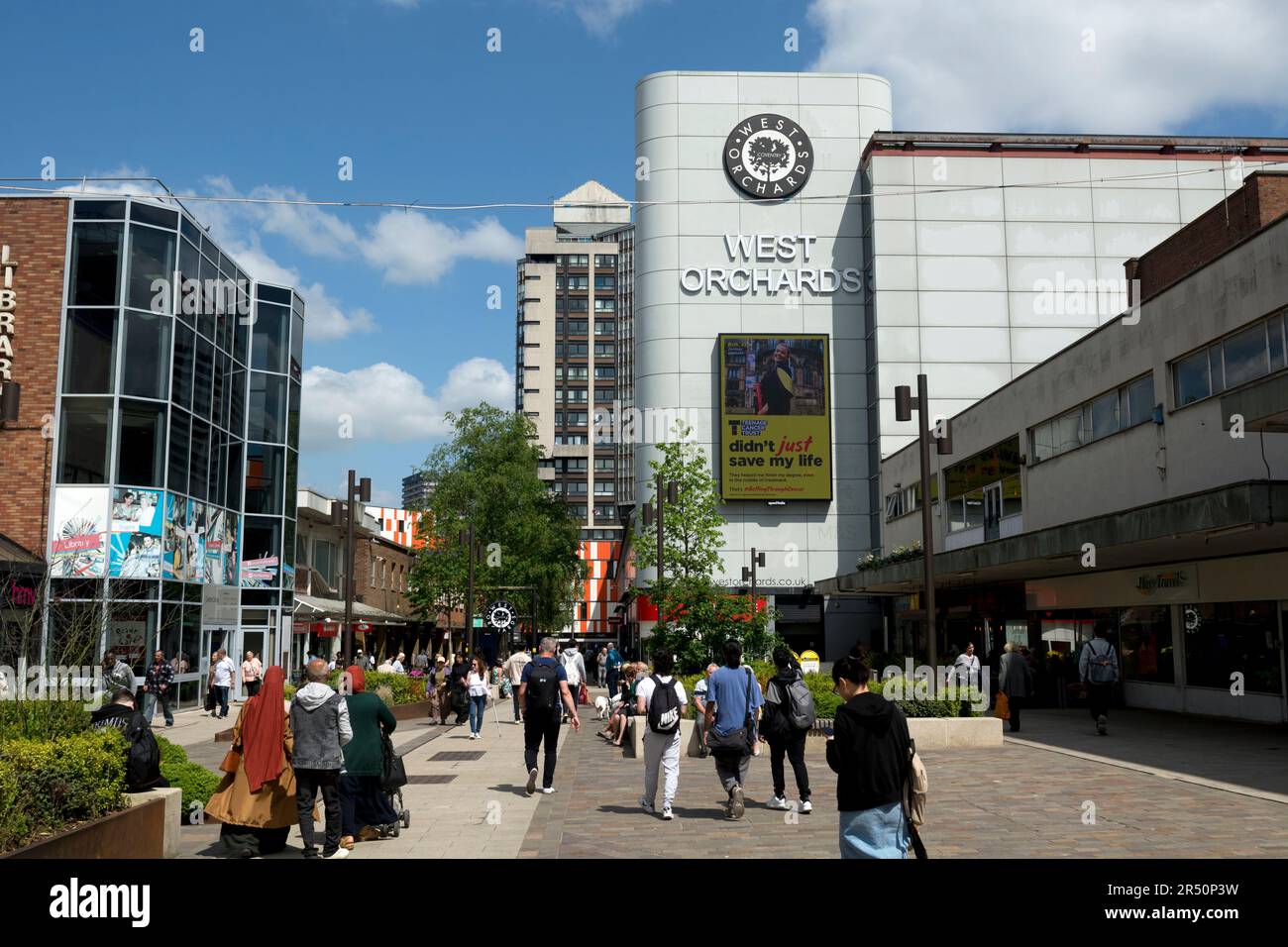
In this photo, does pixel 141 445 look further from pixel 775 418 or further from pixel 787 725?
pixel 775 418

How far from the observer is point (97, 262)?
29.4 m

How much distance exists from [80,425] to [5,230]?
5430mm

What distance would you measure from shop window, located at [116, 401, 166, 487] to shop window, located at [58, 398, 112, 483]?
37cm

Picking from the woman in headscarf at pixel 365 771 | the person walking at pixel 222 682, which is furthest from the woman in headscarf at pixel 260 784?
the person walking at pixel 222 682

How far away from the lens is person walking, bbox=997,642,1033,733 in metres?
21.6

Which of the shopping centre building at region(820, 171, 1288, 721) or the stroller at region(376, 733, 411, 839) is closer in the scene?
the stroller at region(376, 733, 411, 839)

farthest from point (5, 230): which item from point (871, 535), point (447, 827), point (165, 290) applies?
point (871, 535)

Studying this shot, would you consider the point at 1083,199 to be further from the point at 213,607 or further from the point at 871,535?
the point at 213,607

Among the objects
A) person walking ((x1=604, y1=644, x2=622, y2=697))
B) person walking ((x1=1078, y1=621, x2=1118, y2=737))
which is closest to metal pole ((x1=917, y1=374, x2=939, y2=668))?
person walking ((x1=1078, y1=621, x2=1118, y2=737))

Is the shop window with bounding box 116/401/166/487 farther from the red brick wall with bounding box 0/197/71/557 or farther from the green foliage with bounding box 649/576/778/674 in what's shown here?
the green foliage with bounding box 649/576/778/674

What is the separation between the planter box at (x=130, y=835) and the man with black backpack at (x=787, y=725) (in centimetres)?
597

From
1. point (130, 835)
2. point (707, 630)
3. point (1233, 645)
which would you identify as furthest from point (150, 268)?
point (1233, 645)

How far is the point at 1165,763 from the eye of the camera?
15.6 metres

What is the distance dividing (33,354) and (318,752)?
23.4 meters
